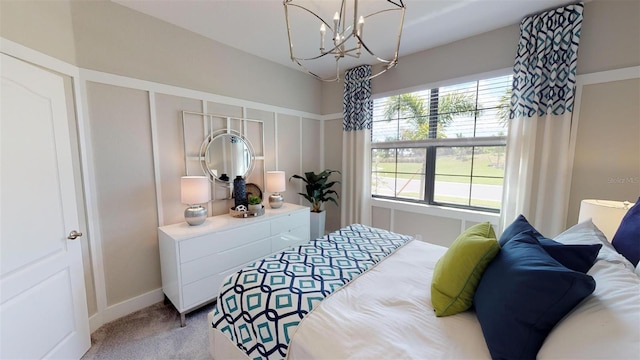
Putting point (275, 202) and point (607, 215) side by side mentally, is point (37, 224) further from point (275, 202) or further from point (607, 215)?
point (607, 215)

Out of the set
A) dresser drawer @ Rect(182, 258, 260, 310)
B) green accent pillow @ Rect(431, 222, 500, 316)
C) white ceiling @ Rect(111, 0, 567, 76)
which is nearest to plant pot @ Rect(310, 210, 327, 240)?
dresser drawer @ Rect(182, 258, 260, 310)

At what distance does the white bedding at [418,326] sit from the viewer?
27.0 inches

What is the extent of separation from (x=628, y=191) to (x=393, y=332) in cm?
240

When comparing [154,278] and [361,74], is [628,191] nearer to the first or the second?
[361,74]

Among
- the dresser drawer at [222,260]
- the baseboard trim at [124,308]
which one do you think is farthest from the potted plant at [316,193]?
the baseboard trim at [124,308]

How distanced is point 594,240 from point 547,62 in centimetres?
175

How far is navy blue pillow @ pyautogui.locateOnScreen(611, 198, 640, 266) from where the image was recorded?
1.15m

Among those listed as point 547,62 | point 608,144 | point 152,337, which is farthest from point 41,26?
point 608,144

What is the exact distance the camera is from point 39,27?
153cm

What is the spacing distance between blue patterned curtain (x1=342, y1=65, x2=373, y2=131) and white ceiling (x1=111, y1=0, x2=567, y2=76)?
533 mm

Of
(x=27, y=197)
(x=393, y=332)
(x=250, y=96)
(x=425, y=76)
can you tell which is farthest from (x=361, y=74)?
(x=27, y=197)

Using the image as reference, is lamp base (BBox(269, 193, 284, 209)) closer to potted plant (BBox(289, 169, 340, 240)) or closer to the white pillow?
potted plant (BBox(289, 169, 340, 240))

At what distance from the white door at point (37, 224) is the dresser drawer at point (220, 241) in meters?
0.65

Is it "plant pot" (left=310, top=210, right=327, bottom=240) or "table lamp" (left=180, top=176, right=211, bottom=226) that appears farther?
"plant pot" (left=310, top=210, right=327, bottom=240)
